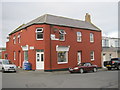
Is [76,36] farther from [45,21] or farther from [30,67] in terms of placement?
[30,67]

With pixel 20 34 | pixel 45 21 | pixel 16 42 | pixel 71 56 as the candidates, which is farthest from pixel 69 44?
pixel 16 42

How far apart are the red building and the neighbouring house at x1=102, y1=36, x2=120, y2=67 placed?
3103mm

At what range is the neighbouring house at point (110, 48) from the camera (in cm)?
2840

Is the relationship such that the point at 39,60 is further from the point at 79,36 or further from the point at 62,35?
the point at 79,36

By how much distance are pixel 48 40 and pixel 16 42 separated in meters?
8.48

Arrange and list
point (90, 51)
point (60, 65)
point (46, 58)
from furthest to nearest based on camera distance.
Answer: point (90, 51) → point (60, 65) → point (46, 58)

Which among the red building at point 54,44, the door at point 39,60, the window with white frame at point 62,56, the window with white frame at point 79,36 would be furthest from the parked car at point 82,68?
the window with white frame at point 79,36

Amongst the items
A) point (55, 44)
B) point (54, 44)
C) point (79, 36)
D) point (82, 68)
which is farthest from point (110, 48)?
point (54, 44)

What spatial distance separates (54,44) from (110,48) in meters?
15.4

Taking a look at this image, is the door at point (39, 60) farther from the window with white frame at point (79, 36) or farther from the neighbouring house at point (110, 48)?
the neighbouring house at point (110, 48)

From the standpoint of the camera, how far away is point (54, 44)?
789 inches

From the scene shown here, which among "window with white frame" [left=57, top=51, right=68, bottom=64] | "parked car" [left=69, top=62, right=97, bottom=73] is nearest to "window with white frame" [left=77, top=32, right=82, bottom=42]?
"window with white frame" [left=57, top=51, right=68, bottom=64]

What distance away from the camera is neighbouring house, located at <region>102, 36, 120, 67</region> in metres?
28.4

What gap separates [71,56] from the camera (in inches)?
851
